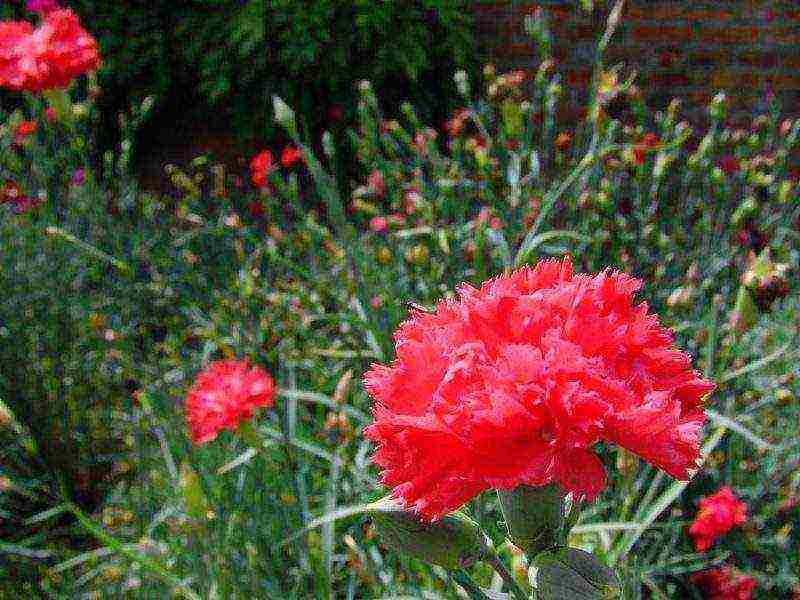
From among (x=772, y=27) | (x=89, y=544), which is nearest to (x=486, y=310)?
(x=89, y=544)

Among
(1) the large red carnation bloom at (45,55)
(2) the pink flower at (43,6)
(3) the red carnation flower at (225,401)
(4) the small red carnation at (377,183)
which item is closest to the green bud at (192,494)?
(3) the red carnation flower at (225,401)

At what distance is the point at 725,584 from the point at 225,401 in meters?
0.86

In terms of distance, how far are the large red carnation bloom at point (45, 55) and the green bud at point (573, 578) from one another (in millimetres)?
1523

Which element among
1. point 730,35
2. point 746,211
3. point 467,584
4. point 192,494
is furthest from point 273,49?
point 467,584

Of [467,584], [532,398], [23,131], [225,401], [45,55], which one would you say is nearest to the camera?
[532,398]

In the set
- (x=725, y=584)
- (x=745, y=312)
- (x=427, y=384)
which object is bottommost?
(x=725, y=584)

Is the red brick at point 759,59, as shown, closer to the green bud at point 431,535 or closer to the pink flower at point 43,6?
the pink flower at point 43,6

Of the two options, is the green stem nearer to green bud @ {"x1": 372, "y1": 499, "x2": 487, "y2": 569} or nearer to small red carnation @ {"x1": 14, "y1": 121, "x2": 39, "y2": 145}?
green bud @ {"x1": 372, "y1": 499, "x2": 487, "y2": 569}

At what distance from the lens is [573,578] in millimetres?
488

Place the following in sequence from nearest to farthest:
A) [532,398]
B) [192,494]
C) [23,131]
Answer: [532,398] → [192,494] → [23,131]

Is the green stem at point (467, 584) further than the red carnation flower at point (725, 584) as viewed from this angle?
No

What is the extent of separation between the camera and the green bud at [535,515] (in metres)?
0.52

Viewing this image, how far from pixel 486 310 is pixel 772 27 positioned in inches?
139

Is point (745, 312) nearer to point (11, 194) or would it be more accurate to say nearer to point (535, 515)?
point (535, 515)
